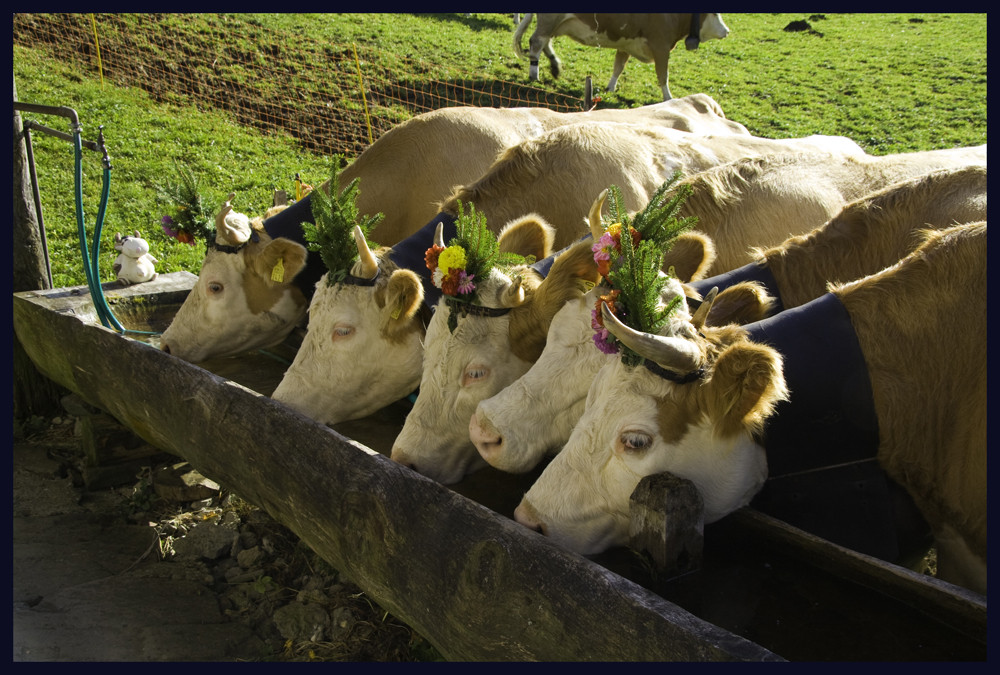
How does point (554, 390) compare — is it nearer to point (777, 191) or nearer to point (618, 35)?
point (777, 191)

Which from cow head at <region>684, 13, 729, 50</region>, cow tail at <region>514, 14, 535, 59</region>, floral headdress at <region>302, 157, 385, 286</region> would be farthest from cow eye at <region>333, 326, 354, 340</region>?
cow head at <region>684, 13, 729, 50</region>

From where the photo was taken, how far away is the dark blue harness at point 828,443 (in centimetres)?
251

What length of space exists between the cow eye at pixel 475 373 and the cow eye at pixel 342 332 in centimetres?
90

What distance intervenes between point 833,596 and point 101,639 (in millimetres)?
2970

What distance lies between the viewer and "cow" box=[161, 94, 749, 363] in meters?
5.12

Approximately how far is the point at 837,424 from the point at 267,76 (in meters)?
13.5

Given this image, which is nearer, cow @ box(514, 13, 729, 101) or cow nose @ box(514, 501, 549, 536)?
cow nose @ box(514, 501, 549, 536)

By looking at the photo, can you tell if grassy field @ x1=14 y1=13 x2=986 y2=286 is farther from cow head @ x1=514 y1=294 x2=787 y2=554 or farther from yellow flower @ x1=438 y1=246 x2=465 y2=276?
cow head @ x1=514 y1=294 x2=787 y2=554

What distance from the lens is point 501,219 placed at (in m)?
4.53

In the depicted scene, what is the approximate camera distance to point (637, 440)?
2506 mm

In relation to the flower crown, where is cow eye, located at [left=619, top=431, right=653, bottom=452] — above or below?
below

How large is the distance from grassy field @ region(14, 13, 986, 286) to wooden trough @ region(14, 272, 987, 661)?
3.61 meters

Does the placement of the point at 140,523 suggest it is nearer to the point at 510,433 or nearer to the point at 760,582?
the point at 510,433

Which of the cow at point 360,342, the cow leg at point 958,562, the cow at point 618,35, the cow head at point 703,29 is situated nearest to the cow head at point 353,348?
the cow at point 360,342
